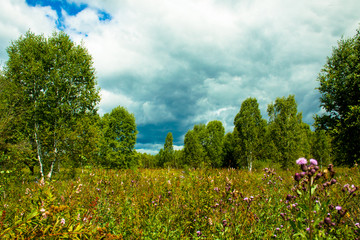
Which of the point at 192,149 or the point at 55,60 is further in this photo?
the point at 192,149

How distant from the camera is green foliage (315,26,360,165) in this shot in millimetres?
14648

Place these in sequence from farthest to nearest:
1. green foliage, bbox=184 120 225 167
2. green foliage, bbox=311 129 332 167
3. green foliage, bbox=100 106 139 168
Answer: green foliage, bbox=311 129 332 167
green foliage, bbox=184 120 225 167
green foliage, bbox=100 106 139 168

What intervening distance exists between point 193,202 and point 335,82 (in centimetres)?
1852

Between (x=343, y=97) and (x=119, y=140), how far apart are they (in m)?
28.1

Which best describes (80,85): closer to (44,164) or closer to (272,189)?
(44,164)

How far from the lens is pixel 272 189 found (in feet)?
17.2

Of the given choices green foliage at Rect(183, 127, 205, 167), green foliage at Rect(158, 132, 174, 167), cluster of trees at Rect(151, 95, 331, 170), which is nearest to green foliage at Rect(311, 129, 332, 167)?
cluster of trees at Rect(151, 95, 331, 170)

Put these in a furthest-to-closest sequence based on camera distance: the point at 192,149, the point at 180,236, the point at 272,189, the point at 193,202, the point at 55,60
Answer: the point at 192,149, the point at 55,60, the point at 272,189, the point at 193,202, the point at 180,236

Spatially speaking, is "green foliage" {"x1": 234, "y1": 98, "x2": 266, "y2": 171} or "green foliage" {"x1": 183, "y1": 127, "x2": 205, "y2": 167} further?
"green foliage" {"x1": 183, "y1": 127, "x2": 205, "y2": 167}

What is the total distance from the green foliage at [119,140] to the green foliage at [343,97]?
80.5 feet

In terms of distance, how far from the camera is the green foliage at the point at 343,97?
1465 centimetres

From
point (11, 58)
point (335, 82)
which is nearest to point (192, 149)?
point (335, 82)

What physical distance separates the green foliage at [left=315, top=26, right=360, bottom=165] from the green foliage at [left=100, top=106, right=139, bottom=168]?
2454cm

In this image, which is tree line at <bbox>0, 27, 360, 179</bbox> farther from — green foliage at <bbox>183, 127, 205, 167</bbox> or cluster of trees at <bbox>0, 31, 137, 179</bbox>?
green foliage at <bbox>183, 127, 205, 167</bbox>
